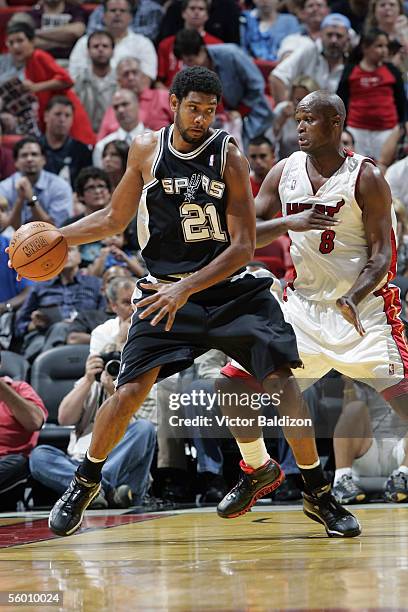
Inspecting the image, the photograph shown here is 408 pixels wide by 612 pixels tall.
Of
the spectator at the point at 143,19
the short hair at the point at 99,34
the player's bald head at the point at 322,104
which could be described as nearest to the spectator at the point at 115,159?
the short hair at the point at 99,34

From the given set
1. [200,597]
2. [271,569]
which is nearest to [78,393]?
[271,569]

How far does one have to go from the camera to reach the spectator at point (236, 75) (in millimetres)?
9859

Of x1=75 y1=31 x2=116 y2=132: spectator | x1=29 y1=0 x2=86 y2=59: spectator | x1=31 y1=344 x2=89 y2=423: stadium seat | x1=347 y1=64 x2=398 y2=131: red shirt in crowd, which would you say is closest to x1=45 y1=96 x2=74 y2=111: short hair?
x1=75 y1=31 x2=116 y2=132: spectator

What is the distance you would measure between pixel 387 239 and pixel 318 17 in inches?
262

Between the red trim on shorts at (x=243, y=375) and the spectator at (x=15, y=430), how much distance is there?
201 cm

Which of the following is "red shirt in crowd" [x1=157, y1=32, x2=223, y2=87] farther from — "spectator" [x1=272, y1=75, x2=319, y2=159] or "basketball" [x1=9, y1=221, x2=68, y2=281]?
"basketball" [x1=9, y1=221, x2=68, y2=281]

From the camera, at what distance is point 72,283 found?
795cm

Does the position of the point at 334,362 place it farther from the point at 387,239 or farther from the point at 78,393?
the point at 78,393

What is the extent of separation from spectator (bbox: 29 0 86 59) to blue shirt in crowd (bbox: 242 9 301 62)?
1.91 metres

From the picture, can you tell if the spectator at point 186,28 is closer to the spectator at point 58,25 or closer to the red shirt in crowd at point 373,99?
the spectator at point 58,25

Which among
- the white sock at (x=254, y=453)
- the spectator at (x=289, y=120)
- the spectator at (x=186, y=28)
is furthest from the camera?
the spectator at (x=186, y=28)

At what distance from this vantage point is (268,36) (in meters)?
11.4

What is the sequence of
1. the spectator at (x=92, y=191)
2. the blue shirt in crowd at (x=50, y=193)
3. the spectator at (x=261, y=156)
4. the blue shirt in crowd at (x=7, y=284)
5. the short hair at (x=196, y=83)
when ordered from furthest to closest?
1. the blue shirt in crowd at (x=50, y=193)
2. the spectator at (x=261, y=156)
3. the spectator at (x=92, y=191)
4. the blue shirt in crowd at (x=7, y=284)
5. the short hair at (x=196, y=83)

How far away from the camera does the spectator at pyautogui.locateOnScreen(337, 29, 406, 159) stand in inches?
382
